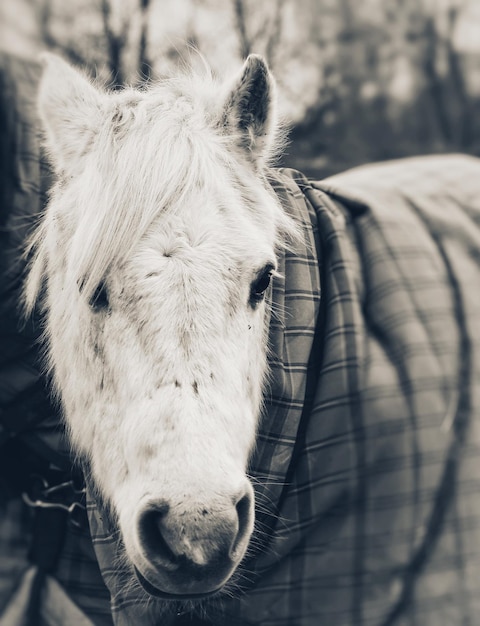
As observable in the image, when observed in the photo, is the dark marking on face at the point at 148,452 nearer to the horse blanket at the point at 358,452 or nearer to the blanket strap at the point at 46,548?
the horse blanket at the point at 358,452

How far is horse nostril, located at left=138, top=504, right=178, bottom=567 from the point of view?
3.29 ft

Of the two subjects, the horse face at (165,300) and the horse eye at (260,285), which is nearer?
the horse face at (165,300)

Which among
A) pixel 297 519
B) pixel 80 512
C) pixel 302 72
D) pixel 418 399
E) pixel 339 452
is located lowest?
pixel 80 512

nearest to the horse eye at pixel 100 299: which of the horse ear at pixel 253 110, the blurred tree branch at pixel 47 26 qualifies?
the horse ear at pixel 253 110

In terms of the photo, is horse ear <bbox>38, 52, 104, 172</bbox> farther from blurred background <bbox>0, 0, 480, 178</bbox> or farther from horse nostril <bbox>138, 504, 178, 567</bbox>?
horse nostril <bbox>138, 504, 178, 567</bbox>

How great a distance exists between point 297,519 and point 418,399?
44cm

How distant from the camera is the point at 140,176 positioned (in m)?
1.26

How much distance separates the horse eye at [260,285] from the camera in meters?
1.28

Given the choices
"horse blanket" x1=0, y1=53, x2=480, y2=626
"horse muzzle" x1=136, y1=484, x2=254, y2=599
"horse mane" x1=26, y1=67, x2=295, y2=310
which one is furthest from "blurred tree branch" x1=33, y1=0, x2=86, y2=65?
"horse muzzle" x1=136, y1=484, x2=254, y2=599

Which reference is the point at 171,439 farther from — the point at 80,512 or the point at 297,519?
the point at 80,512

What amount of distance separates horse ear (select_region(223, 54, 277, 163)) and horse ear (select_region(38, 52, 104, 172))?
0.34 metres

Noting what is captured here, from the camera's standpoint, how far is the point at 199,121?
142cm

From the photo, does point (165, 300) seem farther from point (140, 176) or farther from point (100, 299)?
point (140, 176)

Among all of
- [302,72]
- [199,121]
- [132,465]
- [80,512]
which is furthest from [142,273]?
[302,72]
